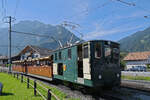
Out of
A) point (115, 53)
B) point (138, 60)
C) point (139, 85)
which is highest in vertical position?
point (115, 53)

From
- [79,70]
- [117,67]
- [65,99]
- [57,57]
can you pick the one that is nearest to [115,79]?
[117,67]

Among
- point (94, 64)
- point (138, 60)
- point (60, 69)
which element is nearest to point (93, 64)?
point (94, 64)

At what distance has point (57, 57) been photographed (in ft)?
44.0

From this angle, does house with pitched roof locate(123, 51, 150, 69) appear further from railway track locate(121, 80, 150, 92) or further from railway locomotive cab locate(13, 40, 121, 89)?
railway locomotive cab locate(13, 40, 121, 89)

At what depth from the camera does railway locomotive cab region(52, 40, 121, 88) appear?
8.72m

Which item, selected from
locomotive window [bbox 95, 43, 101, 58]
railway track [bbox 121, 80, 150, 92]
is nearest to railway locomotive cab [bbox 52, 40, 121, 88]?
locomotive window [bbox 95, 43, 101, 58]

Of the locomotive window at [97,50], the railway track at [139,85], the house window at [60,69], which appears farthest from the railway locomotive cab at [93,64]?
the railway track at [139,85]

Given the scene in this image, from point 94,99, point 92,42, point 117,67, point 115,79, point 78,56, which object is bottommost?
point 94,99

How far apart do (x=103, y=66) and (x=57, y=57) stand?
5410 mm

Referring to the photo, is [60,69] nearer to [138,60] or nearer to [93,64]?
[93,64]

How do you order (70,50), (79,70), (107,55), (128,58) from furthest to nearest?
(128,58)
(70,50)
(79,70)
(107,55)

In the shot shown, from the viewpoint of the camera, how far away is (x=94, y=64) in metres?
8.74

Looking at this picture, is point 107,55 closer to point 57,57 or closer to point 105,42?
point 105,42

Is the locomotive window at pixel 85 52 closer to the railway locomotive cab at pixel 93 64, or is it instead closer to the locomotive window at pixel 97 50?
the railway locomotive cab at pixel 93 64
